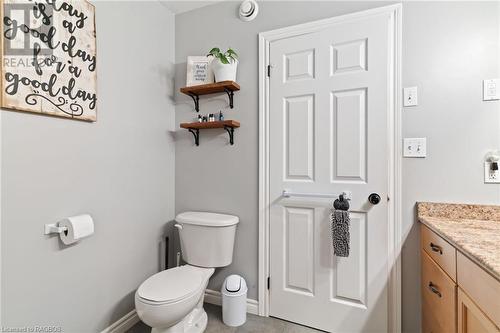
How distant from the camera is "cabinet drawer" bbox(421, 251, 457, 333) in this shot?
3.32ft

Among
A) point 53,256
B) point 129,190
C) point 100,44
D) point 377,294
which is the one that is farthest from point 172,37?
point 377,294

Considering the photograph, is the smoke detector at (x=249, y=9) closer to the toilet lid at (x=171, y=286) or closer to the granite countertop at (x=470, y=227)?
the granite countertop at (x=470, y=227)

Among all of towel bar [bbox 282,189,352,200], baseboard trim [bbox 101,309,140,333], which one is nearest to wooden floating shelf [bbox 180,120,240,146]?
towel bar [bbox 282,189,352,200]

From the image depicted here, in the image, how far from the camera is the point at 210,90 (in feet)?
6.20

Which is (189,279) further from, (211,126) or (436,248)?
(436,248)

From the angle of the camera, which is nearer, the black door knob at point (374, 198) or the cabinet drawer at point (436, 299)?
the cabinet drawer at point (436, 299)

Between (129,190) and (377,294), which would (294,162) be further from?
(129,190)

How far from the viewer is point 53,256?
1.25m

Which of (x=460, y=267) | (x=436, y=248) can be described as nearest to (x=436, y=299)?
(x=436, y=248)

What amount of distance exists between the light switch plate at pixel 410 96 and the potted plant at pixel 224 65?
1.14m

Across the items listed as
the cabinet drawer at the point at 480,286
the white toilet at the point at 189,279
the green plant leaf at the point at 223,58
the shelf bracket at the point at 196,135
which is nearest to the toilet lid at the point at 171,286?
the white toilet at the point at 189,279

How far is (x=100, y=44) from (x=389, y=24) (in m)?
1.78

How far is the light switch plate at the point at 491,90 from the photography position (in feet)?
4.17

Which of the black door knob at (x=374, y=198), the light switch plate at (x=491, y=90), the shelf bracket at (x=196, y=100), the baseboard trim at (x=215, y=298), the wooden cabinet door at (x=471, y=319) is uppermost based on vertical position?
the shelf bracket at (x=196, y=100)
